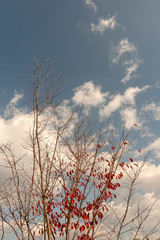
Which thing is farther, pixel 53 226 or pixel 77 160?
pixel 77 160

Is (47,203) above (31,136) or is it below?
below

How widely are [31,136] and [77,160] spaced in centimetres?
164

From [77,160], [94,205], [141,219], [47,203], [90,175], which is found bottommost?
[141,219]

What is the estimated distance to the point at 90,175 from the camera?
5758 millimetres

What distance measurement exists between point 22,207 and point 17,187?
23.0 inches

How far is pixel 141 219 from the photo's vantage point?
273 inches

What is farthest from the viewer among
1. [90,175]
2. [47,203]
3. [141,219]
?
[141,219]

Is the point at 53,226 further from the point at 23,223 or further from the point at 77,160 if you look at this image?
the point at 77,160

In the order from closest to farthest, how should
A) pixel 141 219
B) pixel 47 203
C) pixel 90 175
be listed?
pixel 47 203, pixel 90 175, pixel 141 219

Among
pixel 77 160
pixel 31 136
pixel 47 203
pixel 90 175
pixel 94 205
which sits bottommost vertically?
pixel 94 205

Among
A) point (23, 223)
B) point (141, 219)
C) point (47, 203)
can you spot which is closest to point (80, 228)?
point (47, 203)

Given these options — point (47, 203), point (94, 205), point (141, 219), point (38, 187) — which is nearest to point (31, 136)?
point (38, 187)

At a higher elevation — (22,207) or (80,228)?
(22,207)

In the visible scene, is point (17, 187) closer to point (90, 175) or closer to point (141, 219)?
point (90, 175)
